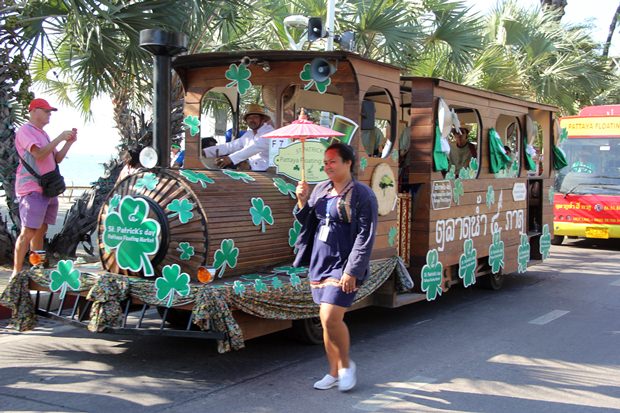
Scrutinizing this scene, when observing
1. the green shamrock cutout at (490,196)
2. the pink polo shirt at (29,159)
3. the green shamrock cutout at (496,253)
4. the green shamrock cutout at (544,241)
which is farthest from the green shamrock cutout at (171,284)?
the green shamrock cutout at (544,241)

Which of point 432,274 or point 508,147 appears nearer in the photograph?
point 432,274

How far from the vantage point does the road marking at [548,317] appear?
7762 millimetres

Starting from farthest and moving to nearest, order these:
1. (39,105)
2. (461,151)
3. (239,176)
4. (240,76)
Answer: (461,151) → (240,76) → (39,105) → (239,176)

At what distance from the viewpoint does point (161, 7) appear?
29.5 feet

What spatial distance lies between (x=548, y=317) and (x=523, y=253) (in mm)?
1951

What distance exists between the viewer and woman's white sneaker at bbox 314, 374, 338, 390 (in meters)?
5.20

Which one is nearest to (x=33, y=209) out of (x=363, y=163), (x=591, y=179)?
(x=363, y=163)

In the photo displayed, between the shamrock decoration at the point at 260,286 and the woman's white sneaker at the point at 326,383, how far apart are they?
0.80 meters

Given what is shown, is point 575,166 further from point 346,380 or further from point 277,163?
Answer: point 346,380

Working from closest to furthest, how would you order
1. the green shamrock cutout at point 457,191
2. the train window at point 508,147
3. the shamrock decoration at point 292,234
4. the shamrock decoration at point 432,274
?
the shamrock decoration at point 292,234 < the shamrock decoration at point 432,274 < the green shamrock cutout at point 457,191 < the train window at point 508,147

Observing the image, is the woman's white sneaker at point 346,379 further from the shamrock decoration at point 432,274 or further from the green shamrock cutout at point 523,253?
the green shamrock cutout at point 523,253

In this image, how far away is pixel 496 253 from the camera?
9031 mm

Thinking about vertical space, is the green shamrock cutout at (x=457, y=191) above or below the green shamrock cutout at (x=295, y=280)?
above

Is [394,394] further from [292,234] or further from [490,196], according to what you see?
[490,196]
